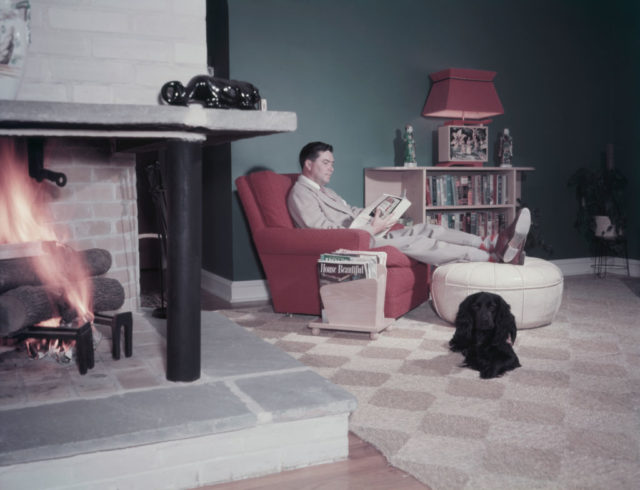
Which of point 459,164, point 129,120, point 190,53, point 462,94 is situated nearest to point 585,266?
point 459,164

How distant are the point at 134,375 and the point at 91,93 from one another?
3.26 ft

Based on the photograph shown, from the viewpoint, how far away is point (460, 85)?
4695 millimetres

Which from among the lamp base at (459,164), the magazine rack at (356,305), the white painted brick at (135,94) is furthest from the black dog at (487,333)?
the lamp base at (459,164)

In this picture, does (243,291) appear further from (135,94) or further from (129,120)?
(129,120)

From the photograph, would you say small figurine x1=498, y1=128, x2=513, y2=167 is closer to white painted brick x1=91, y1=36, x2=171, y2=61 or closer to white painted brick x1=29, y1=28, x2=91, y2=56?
white painted brick x1=91, y1=36, x2=171, y2=61

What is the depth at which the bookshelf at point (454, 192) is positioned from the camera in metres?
4.68

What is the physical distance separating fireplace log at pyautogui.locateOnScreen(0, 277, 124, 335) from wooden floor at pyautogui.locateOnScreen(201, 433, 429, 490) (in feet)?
2.57

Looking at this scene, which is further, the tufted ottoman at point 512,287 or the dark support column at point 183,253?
the tufted ottoman at point 512,287

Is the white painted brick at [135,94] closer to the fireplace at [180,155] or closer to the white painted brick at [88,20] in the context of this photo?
the white painted brick at [88,20]

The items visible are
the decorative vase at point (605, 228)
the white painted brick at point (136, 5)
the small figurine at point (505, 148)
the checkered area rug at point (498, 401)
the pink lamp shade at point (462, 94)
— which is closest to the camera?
the checkered area rug at point (498, 401)

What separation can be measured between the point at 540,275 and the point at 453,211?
71.7 inches

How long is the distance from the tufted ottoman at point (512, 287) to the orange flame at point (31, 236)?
6.30 feet

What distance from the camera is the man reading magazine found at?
371cm

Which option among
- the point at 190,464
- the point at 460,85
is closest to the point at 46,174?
the point at 190,464
